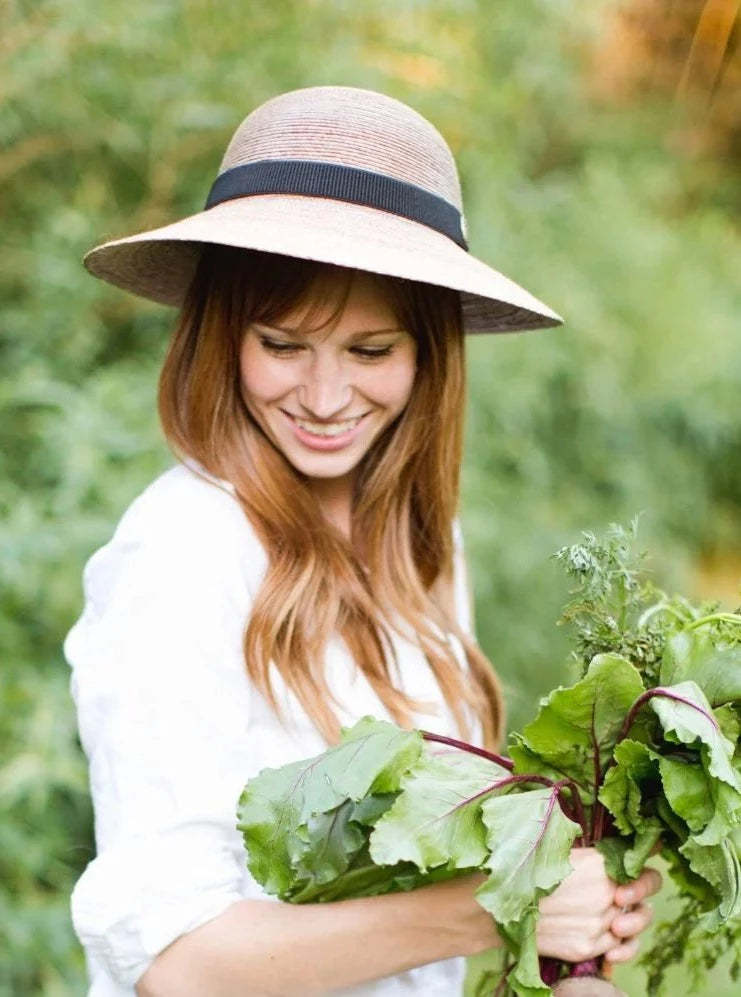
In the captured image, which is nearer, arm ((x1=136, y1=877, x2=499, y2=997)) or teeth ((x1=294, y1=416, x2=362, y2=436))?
arm ((x1=136, y1=877, x2=499, y2=997))

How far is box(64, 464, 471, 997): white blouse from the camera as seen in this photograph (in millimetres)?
1252

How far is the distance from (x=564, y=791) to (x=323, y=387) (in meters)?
0.62

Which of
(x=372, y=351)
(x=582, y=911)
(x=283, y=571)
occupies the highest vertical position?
(x=372, y=351)

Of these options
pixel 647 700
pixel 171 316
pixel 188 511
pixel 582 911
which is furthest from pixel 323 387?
pixel 171 316

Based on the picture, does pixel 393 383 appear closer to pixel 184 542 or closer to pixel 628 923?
pixel 184 542

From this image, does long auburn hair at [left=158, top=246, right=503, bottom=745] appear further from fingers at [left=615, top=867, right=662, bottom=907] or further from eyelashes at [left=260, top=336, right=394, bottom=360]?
fingers at [left=615, top=867, right=662, bottom=907]

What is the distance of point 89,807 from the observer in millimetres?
2699

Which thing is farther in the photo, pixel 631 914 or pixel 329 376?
pixel 329 376

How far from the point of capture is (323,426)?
1.56 m

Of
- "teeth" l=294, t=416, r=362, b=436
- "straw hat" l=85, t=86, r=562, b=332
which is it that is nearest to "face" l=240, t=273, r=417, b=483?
"teeth" l=294, t=416, r=362, b=436

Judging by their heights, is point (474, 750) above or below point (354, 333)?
below

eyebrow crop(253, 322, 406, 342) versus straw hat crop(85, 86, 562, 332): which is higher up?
straw hat crop(85, 86, 562, 332)

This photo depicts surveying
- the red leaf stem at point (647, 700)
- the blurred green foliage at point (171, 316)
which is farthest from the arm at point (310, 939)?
the blurred green foliage at point (171, 316)

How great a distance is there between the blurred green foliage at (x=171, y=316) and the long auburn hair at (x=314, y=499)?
107 cm
